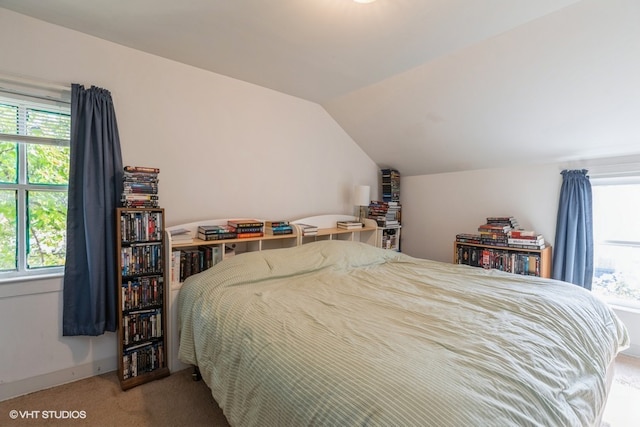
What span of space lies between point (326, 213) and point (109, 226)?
2.08m

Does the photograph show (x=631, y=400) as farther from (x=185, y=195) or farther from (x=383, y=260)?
(x=185, y=195)

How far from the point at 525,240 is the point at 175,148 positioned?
10.7 feet

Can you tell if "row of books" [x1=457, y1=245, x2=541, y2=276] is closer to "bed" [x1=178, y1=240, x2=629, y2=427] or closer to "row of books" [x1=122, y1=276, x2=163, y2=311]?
"bed" [x1=178, y1=240, x2=629, y2=427]

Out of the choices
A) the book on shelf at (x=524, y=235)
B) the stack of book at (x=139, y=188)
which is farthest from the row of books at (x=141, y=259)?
the book on shelf at (x=524, y=235)

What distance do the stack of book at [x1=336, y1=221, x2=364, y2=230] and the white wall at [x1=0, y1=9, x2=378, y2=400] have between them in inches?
8.3

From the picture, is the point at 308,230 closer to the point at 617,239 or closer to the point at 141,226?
the point at 141,226

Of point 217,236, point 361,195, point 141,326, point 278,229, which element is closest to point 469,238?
point 361,195

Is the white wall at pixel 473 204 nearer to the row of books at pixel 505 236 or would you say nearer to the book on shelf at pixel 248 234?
the row of books at pixel 505 236

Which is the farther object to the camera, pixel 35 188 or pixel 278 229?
pixel 278 229

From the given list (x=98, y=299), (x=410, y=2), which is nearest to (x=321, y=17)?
(x=410, y=2)

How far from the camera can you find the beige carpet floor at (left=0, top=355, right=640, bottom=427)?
5.49 ft

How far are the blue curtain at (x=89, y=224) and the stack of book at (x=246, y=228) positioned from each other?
84 cm

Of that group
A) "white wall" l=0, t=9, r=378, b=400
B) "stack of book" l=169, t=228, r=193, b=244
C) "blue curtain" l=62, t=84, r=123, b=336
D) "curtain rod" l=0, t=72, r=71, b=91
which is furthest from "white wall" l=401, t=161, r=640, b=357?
"curtain rod" l=0, t=72, r=71, b=91

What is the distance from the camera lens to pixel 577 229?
8.88 ft
